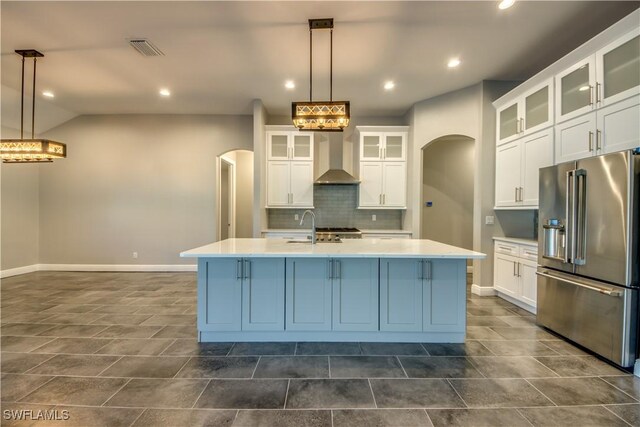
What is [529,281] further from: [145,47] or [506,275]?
[145,47]

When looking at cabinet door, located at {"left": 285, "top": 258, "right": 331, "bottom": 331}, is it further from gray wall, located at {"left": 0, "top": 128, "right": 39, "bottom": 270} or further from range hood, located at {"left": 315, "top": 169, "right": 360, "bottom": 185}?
gray wall, located at {"left": 0, "top": 128, "right": 39, "bottom": 270}

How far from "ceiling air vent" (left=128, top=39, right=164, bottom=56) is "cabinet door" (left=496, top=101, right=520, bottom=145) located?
4.74 m

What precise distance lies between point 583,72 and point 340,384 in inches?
150

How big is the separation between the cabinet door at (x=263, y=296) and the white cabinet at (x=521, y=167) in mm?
3278

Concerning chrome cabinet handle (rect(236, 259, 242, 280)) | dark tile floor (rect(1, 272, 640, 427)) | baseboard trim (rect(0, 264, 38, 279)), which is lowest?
dark tile floor (rect(1, 272, 640, 427))

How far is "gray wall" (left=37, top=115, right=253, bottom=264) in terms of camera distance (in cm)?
573

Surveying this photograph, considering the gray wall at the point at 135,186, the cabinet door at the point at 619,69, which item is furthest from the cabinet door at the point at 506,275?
the gray wall at the point at 135,186

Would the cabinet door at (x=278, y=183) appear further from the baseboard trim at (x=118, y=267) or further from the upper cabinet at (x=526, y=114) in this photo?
the upper cabinet at (x=526, y=114)

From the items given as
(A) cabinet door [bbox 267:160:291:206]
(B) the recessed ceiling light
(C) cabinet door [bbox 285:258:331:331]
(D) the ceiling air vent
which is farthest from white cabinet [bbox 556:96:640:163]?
(D) the ceiling air vent

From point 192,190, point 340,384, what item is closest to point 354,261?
point 340,384

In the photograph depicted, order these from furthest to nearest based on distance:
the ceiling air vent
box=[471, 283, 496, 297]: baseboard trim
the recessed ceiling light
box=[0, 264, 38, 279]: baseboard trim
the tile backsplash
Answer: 1. the tile backsplash
2. box=[0, 264, 38, 279]: baseboard trim
3. box=[471, 283, 496, 297]: baseboard trim
4. the ceiling air vent
5. the recessed ceiling light

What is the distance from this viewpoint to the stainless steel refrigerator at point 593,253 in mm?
2230

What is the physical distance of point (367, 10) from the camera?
2.71 m

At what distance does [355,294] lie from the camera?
2703 millimetres
